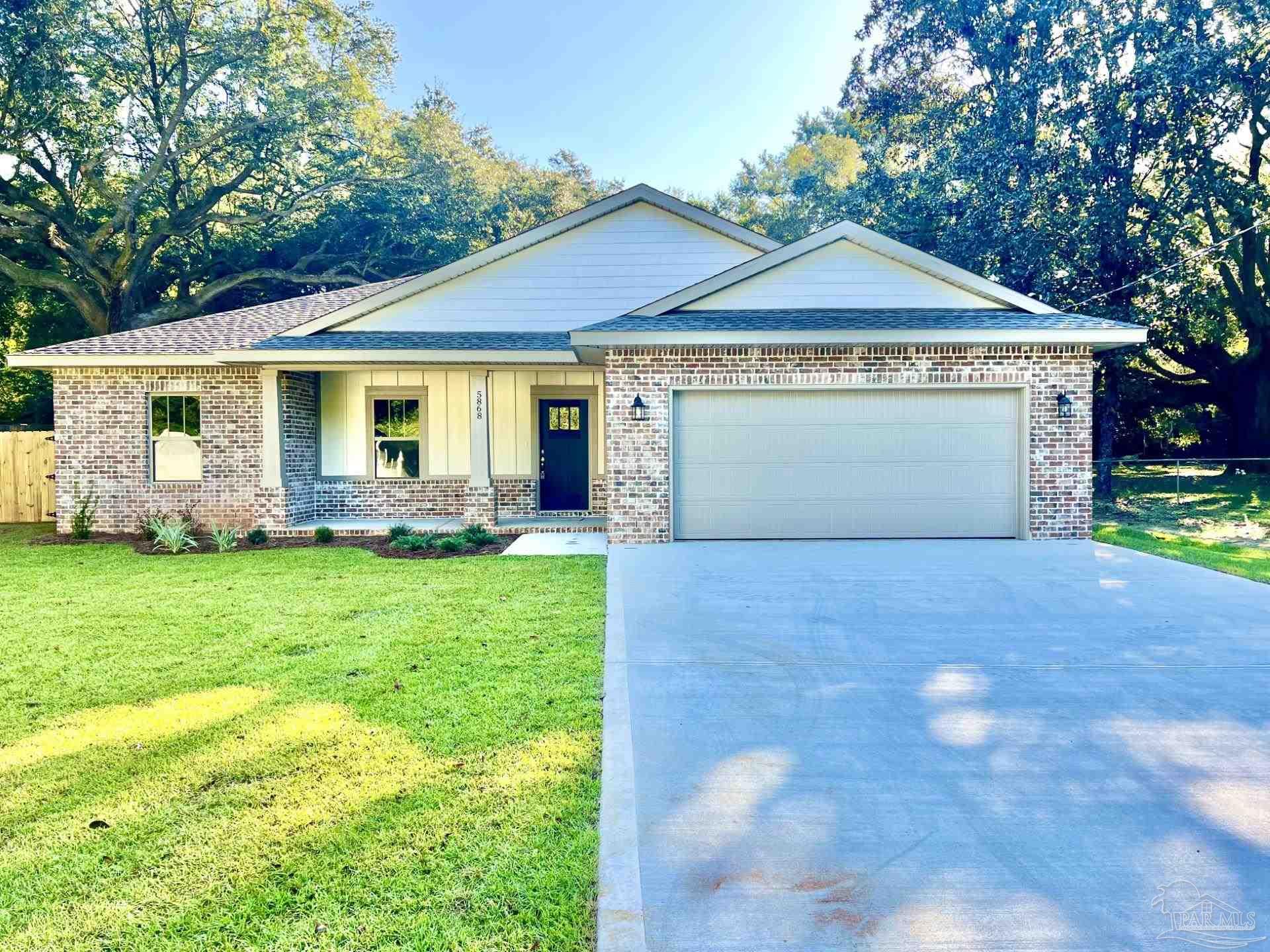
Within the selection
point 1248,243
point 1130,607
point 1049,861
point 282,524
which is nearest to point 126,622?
point 282,524

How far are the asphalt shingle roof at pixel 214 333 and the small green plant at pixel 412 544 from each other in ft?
12.5

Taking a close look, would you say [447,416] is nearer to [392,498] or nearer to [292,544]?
[392,498]

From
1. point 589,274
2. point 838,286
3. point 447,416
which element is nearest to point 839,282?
point 838,286

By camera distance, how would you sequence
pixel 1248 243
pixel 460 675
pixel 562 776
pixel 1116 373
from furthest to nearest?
1. pixel 1248 243
2. pixel 1116 373
3. pixel 460 675
4. pixel 562 776

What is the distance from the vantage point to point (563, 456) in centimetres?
1326

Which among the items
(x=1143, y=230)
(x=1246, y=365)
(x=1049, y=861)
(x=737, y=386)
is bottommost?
(x=1049, y=861)

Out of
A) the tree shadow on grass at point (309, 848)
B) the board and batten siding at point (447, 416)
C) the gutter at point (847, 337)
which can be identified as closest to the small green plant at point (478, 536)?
the board and batten siding at point (447, 416)

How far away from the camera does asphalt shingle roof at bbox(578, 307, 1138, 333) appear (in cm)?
967

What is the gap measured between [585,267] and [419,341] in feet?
10.8

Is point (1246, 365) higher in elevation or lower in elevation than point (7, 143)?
lower

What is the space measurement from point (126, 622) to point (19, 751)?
9.51ft

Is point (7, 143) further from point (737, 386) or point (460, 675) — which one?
point (460, 675)

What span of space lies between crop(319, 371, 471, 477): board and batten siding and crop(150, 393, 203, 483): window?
2003 millimetres

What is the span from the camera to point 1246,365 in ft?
67.4
